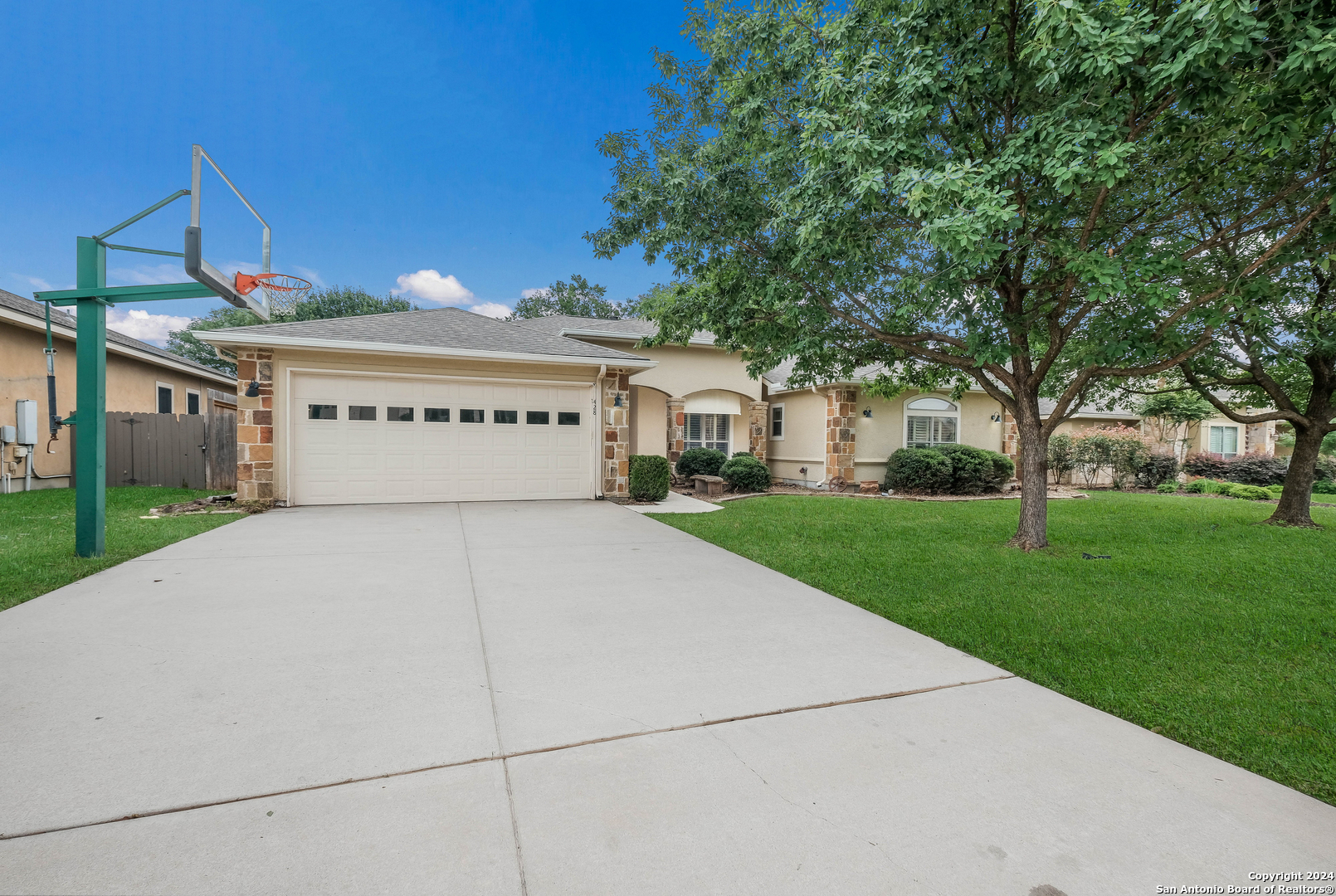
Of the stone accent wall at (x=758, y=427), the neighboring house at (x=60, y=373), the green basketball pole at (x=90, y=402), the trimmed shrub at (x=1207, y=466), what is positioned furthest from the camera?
the trimmed shrub at (x=1207, y=466)

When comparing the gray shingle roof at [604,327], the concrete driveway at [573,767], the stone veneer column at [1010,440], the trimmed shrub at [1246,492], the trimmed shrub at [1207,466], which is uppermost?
the gray shingle roof at [604,327]

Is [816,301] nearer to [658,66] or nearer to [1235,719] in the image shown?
[658,66]

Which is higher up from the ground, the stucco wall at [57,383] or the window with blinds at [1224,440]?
the stucco wall at [57,383]

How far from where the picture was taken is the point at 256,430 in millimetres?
9109

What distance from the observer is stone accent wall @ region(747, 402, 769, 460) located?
15.3 m

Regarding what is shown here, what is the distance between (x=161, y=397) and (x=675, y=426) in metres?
13.6

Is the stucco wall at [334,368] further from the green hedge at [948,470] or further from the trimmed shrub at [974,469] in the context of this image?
the trimmed shrub at [974,469]

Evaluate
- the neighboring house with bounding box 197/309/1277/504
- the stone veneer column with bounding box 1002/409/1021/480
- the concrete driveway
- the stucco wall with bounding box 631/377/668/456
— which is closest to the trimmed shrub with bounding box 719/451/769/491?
the stucco wall with bounding box 631/377/668/456

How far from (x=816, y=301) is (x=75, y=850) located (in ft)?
23.2

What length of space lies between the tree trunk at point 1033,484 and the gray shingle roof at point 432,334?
6.46 metres

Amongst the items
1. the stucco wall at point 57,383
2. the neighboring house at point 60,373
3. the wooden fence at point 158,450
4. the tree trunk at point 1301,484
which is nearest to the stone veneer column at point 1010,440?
the tree trunk at point 1301,484

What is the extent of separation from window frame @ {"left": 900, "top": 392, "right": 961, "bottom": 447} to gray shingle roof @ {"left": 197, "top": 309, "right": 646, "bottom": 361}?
24.9ft

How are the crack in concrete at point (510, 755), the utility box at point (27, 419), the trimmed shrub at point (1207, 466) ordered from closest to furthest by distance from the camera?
the crack in concrete at point (510, 755) < the utility box at point (27, 419) < the trimmed shrub at point (1207, 466)

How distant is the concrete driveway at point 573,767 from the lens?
1714 mm
